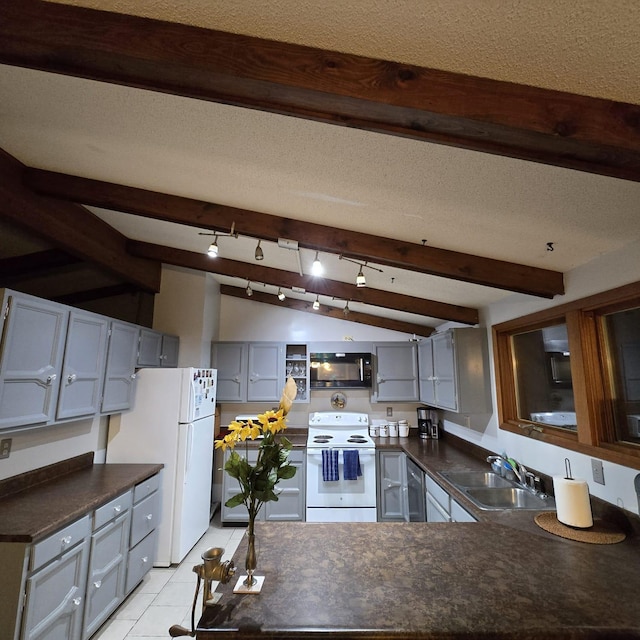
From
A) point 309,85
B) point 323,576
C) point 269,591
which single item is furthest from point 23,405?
point 309,85

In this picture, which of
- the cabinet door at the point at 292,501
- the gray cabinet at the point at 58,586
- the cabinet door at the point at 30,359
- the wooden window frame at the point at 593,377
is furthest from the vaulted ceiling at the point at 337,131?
the cabinet door at the point at 292,501

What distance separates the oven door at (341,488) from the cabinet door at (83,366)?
7.24 ft

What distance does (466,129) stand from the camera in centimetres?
98

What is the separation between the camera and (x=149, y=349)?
3.41 metres

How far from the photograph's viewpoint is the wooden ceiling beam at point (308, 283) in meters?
3.31

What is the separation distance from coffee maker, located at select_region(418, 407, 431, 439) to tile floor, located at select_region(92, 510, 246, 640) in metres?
2.51

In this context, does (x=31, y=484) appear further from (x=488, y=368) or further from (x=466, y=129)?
(x=488, y=368)

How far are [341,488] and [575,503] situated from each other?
Result: 93.1 inches

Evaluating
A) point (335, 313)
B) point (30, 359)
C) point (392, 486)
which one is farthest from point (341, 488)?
point (30, 359)

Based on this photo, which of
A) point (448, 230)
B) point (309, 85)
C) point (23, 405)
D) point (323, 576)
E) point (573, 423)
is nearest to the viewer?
point (309, 85)

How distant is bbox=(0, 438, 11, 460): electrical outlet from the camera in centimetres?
212

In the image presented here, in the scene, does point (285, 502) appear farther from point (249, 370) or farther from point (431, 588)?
point (431, 588)

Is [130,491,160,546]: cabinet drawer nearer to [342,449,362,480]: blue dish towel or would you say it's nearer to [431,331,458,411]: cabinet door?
[342,449,362,480]: blue dish towel

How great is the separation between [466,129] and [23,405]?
258cm
